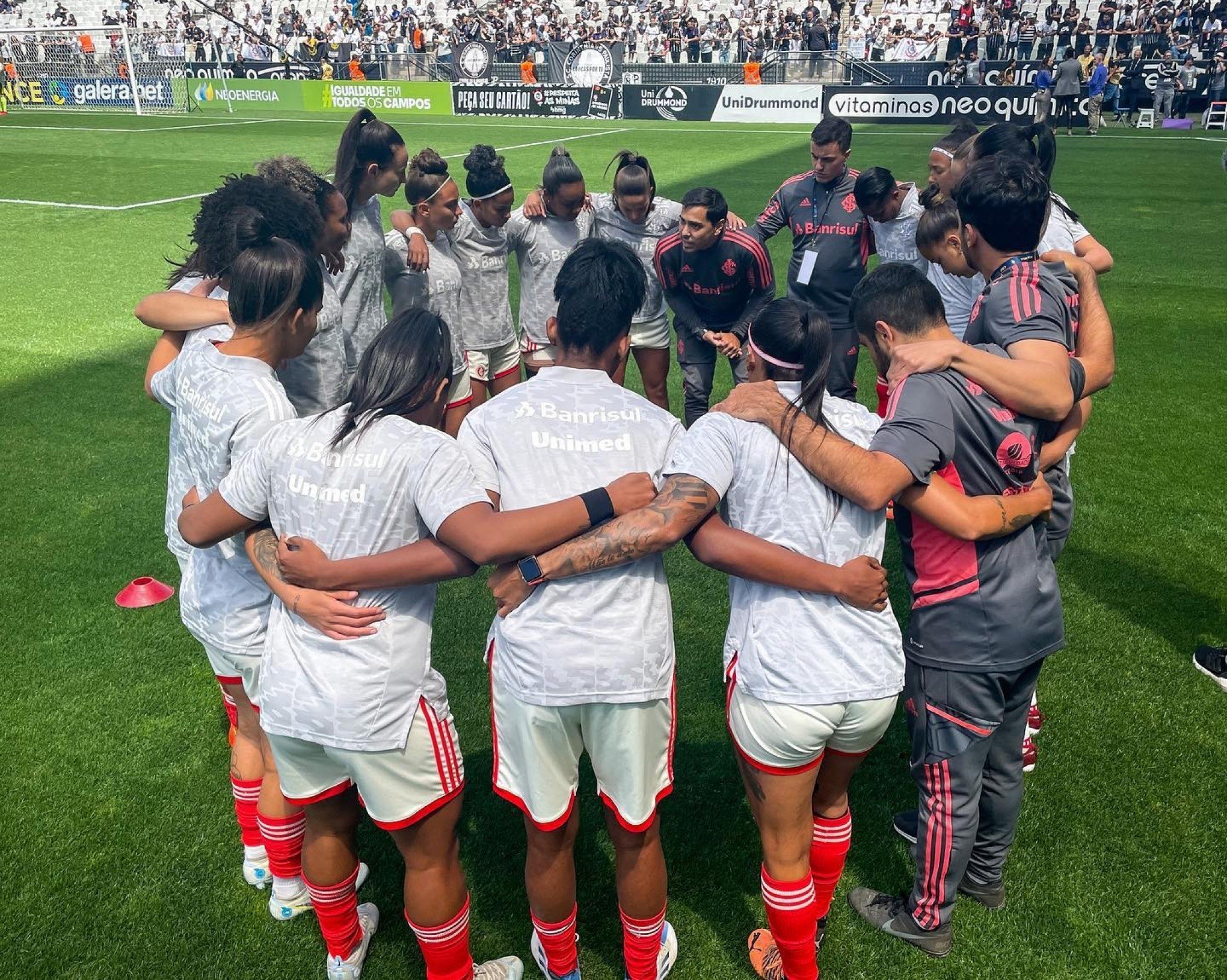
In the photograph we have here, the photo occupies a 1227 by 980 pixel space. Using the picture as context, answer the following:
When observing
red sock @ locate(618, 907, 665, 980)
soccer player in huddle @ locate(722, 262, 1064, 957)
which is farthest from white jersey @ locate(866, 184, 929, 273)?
red sock @ locate(618, 907, 665, 980)

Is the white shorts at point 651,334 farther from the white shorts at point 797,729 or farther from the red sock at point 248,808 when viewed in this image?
the white shorts at point 797,729

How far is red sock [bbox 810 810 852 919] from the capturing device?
3.14 metres

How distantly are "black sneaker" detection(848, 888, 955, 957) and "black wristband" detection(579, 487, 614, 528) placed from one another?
1.96m

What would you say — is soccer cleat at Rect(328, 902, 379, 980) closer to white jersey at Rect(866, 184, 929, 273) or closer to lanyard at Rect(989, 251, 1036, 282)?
lanyard at Rect(989, 251, 1036, 282)

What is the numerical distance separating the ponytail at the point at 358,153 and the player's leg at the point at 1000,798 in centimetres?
424

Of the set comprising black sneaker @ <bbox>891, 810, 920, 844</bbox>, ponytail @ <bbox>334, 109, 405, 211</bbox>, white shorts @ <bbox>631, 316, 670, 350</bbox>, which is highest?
ponytail @ <bbox>334, 109, 405, 211</bbox>

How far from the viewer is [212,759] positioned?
4.38m

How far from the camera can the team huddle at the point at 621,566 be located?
2.64 m

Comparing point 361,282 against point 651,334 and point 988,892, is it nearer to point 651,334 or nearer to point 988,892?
point 651,334

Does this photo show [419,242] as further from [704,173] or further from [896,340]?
[704,173]

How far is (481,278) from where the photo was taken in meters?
6.89

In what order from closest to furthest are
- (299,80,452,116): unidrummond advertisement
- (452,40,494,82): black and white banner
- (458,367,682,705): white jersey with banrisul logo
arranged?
(458,367,682,705): white jersey with banrisul logo, (299,80,452,116): unidrummond advertisement, (452,40,494,82): black and white banner

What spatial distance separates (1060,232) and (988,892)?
2963 millimetres

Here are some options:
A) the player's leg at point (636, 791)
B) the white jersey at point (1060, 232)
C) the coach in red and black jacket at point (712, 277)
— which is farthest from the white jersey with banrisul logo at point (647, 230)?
the player's leg at point (636, 791)
